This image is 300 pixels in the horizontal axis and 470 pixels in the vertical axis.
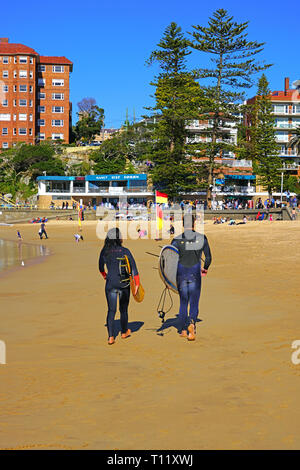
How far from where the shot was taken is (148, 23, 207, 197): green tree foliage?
5116 cm

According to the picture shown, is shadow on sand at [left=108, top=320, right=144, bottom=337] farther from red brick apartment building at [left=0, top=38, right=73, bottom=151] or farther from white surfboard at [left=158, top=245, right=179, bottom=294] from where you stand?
red brick apartment building at [left=0, top=38, right=73, bottom=151]

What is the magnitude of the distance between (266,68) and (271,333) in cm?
4481

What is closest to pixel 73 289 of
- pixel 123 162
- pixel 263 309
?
pixel 263 309

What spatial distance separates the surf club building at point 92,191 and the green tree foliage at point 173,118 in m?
7.91

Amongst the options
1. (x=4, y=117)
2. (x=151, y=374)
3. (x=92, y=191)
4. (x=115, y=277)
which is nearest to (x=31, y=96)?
(x=4, y=117)

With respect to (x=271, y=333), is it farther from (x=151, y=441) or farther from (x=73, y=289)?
(x=73, y=289)

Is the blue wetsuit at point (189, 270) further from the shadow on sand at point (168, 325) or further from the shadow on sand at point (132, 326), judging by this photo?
the shadow on sand at point (132, 326)

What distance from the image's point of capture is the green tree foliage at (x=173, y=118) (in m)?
51.2

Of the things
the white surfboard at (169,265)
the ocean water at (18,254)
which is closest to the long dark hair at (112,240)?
the white surfboard at (169,265)

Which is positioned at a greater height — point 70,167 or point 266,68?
point 266,68

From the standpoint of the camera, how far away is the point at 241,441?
4070 mm

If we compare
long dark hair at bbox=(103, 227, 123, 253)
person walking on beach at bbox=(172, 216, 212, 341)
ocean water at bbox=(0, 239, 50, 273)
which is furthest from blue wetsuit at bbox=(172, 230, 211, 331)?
ocean water at bbox=(0, 239, 50, 273)

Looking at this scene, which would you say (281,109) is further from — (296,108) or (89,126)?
(89,126)

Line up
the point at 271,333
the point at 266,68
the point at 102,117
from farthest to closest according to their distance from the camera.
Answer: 1. the point at 102,117
2. the point at 266,68
3. the point at 271,333
